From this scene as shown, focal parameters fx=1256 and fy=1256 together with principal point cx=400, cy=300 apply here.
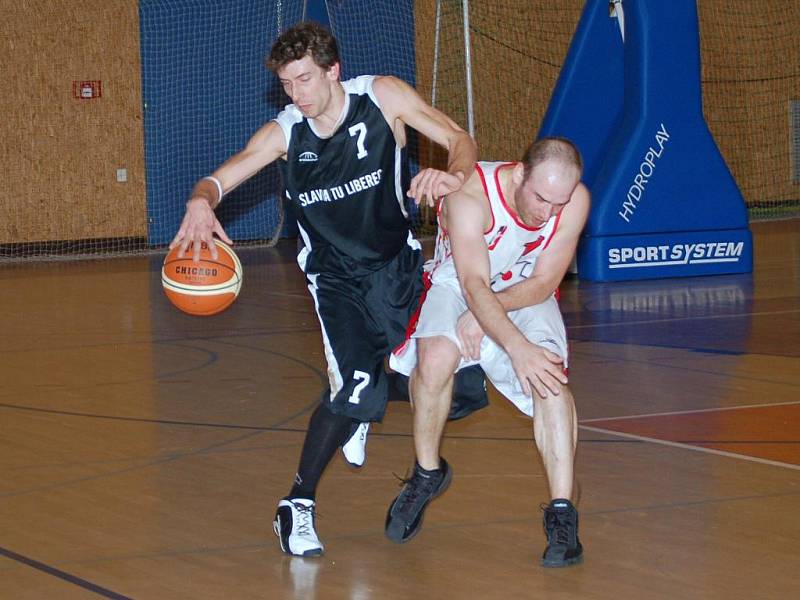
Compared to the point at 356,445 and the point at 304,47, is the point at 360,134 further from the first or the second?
the point at 356,445

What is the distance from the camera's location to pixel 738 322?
26.8 ft

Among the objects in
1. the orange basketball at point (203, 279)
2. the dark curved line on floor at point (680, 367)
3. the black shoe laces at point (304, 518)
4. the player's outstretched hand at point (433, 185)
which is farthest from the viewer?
the dark curved line on floor at point (680, 367)

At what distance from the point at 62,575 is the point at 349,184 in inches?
57.7

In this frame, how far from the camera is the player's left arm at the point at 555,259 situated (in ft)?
12.3

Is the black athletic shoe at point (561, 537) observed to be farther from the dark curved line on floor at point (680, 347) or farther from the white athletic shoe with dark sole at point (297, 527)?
the dark curved line on floor at point (680, 347)

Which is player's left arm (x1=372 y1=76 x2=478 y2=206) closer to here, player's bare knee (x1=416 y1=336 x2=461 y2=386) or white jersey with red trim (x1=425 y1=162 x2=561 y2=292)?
white jersey with red trim (x1=425 y1=162 x2=561 y2=292)

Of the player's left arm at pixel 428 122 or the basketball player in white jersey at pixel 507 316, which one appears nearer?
the basketball player in white jersey at pixel 507 316

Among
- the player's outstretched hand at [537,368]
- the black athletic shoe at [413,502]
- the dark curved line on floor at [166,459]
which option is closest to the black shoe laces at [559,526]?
the player's outstretched hand at [537,368]

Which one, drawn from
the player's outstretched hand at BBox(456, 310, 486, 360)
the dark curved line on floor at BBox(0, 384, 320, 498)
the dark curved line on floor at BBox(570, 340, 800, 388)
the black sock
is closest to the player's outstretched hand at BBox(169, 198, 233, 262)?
the black sock

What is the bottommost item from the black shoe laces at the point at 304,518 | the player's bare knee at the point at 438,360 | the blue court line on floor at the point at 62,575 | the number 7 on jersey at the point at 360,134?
the blue court line on floor at the point at 62,575

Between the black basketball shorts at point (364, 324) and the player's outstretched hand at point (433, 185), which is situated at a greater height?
the player's outstretched hand at point (433, 185)

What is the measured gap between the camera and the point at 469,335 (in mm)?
3701

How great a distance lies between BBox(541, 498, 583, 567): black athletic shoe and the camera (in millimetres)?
3375

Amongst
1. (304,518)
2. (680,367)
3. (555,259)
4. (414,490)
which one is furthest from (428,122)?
(680,367)
